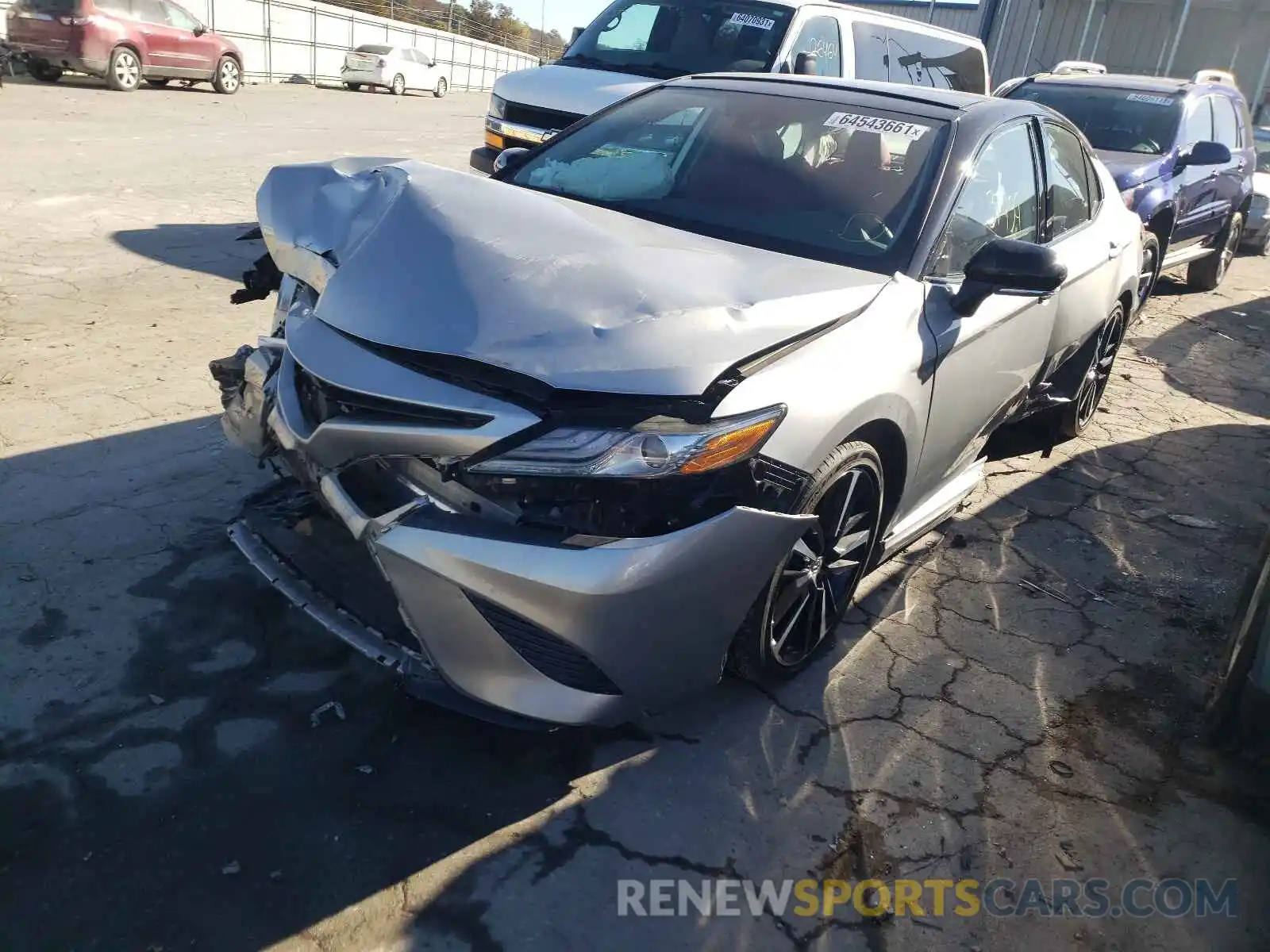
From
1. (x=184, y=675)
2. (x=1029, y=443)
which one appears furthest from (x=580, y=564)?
(x=1029, y=443)

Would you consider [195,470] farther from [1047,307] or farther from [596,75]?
[596,75]

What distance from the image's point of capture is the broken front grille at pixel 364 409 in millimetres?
2281

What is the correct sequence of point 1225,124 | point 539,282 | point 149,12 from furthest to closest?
1. point 149,12
2. point 1225,124
3. point 539,282

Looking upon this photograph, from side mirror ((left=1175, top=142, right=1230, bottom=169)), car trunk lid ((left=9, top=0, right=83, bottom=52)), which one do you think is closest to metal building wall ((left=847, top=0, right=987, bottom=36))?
car trunk lid ((left=9, top=0, right=83, bottom=52))

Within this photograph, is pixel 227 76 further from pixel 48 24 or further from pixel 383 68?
pixel 383 68

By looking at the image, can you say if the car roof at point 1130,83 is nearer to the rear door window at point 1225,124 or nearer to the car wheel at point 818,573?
the rear door window at point 1225,124

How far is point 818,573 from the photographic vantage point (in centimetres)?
296

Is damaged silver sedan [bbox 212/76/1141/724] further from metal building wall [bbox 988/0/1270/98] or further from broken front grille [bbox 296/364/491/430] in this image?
metal building wall [bbox 988/0/1270/98]

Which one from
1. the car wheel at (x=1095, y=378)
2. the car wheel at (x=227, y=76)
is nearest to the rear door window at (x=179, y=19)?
the car wheel at (x=227, y=76)

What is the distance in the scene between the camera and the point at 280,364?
9.08 ft

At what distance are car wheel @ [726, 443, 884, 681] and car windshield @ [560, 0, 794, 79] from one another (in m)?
5.49

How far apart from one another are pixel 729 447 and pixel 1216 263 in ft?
33.0

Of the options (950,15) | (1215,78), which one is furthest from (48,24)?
(950,15)

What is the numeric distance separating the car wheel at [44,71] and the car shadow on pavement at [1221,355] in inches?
708
